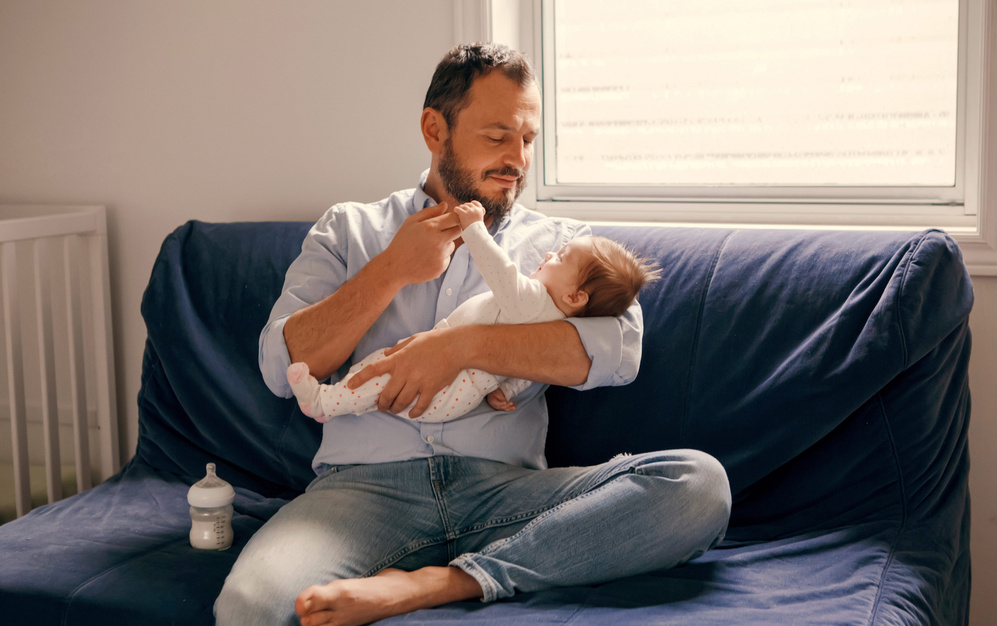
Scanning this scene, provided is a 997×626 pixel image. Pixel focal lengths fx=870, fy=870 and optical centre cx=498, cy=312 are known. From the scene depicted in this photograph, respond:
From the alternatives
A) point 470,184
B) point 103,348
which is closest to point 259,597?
point 470,184

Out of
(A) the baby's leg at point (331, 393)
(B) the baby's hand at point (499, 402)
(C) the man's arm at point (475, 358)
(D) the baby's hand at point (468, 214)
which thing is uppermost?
(D) the baby's hand at point (468, 214)

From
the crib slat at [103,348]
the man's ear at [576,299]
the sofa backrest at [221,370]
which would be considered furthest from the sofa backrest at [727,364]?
the crib slat at [103,348]

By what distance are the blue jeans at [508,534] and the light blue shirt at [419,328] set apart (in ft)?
0.40

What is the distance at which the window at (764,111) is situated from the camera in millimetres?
1951

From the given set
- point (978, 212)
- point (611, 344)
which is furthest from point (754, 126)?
point (611, 344)

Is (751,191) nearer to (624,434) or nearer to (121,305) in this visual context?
(624,434)

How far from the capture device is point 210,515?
1.61 metres

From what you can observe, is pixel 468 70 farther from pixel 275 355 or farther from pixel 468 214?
pixel 275 355

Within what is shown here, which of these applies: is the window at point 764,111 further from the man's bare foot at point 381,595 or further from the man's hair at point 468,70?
the man's bare foot at point 381,595

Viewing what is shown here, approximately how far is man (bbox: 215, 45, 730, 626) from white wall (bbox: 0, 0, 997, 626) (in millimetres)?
559

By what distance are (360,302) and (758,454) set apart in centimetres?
76

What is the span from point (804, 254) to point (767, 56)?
0.68 m

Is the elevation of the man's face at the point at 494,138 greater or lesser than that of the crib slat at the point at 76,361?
greater

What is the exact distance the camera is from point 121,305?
8.63 feet
